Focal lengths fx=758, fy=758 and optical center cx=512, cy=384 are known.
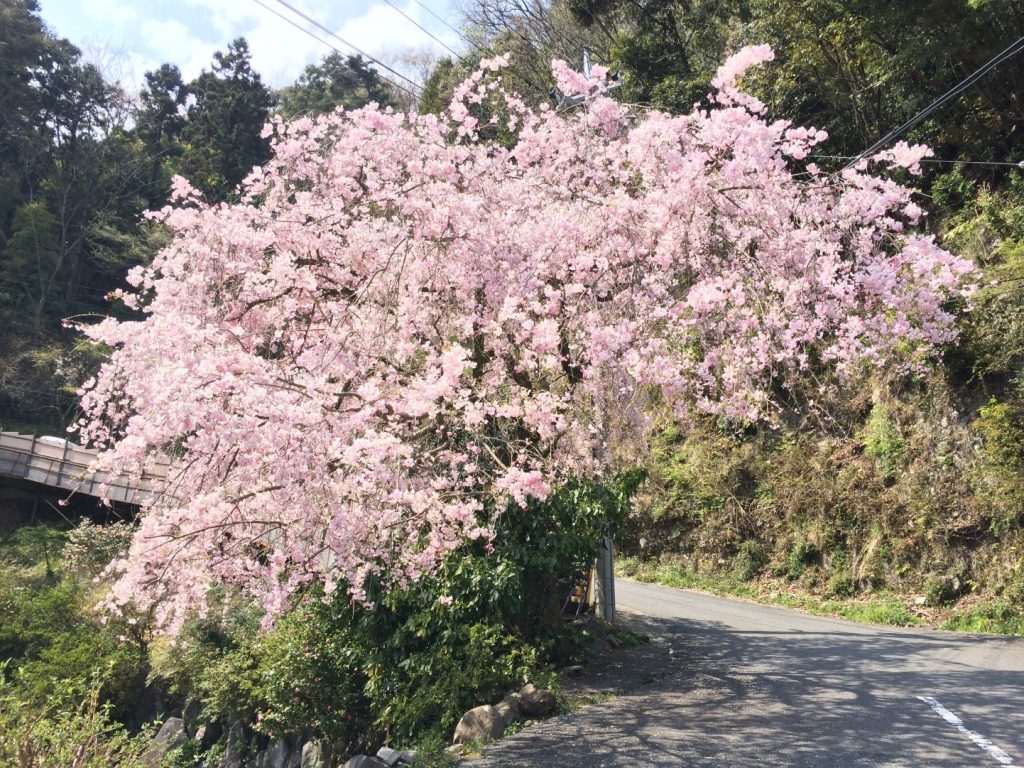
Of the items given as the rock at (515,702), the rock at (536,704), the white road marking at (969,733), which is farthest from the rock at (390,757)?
the white road marking at (969,733)

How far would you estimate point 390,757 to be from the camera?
22.4 feet

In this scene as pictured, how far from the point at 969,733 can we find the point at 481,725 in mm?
3989

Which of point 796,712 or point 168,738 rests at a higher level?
point 796,712

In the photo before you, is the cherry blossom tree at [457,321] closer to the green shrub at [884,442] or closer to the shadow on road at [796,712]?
the shadow on road at [796,712]

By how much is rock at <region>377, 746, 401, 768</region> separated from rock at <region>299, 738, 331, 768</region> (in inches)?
91.9

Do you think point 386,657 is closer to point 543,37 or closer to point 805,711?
point 805,711

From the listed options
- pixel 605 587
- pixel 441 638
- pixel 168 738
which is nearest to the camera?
pixel 441 638

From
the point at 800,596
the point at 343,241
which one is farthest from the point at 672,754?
the point at 800,596

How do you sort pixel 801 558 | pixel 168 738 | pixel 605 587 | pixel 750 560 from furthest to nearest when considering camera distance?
pixel 750 560
pixel 801 558
pixel 168 738
pixel 605 587

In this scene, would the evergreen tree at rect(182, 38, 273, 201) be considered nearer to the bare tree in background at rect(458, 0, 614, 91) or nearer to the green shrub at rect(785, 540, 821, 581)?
the bare tree in background at rect(458, 0, 614, 91)

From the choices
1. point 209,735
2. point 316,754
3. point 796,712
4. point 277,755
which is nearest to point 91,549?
point 209,735

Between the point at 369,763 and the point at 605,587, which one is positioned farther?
the point at 605,587

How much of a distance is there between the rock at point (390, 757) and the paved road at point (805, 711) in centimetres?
98

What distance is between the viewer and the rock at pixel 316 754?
901 centimetres
